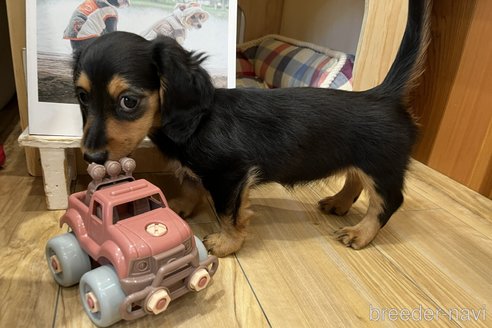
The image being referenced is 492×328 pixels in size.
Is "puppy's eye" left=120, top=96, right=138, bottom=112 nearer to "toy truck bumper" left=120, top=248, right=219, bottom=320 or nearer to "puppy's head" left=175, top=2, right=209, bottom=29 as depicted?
"toy truck bumper" left=120, top=248, right=219, bottom=320

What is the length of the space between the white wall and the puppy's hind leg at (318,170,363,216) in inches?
38.1

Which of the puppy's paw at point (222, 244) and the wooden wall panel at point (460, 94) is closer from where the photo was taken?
the puppy's paw at point (222, 244)

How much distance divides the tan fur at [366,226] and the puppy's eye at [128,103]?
2.03 ft

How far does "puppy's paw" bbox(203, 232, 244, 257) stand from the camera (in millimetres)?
1050

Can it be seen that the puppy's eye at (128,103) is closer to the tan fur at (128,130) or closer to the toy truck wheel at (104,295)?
the tan fur at (128,130)

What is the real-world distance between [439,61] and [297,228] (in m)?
0.98

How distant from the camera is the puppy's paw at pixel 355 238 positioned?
1.15 meters

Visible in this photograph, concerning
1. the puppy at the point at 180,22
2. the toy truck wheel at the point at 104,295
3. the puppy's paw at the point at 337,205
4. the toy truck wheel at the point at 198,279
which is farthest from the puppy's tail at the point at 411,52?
the toy truck wheel at the point at 104,295

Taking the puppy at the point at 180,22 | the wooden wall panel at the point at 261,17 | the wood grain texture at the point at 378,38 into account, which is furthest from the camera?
the wooden wall panel at the point at 261,17

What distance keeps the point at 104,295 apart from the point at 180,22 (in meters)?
0.87

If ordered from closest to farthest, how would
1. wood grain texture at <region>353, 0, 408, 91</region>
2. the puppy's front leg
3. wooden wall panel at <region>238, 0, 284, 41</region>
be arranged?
the puppy's front leg < wood grain texture at <region>353, 0, 408, 91</region> < wooden wall panel at <region>238, 0, 284, 41</region>

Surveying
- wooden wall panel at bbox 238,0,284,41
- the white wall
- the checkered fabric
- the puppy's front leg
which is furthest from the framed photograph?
wooden wall panel at bbox 238,0,284,41

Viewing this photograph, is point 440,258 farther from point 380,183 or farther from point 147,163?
point 147,163

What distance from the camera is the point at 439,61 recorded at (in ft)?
5.47
